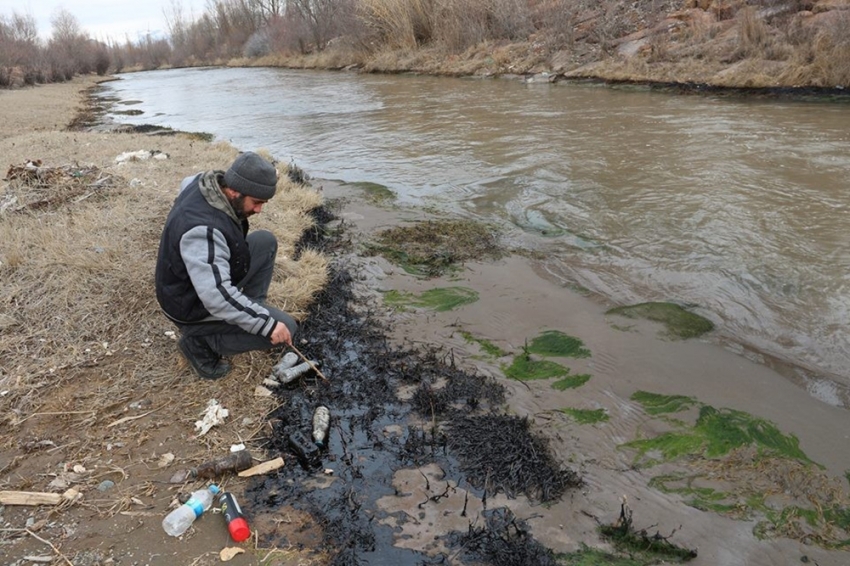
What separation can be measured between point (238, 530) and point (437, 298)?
2.87 meters

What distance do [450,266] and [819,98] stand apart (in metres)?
11.0

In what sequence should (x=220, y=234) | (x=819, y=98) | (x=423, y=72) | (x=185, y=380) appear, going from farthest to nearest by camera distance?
(x=423, y=72) < (x=819, y=98) < (x=185, y=380) < (x=220, y=234)

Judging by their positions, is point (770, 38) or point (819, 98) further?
point (770, 38)

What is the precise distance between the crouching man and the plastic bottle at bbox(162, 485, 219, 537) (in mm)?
982

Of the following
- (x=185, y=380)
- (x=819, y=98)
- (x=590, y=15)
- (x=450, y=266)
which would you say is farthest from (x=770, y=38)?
(x=185, y=380)

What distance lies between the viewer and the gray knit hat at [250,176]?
3358 mm

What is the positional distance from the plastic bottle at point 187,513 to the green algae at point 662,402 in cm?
261

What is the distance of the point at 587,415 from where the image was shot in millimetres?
3658

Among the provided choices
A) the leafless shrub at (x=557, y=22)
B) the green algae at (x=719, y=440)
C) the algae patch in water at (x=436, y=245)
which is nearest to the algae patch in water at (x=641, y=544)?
the green algae at (x=719, y=440)

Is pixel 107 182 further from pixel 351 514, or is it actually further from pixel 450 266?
pixel 351 514

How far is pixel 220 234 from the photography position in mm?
3389

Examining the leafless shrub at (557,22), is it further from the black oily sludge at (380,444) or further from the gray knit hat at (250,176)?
the gray knit hat at (250,176)

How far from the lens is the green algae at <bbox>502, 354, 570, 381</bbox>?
13.4 feet

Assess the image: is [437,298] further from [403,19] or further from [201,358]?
[403,19]
